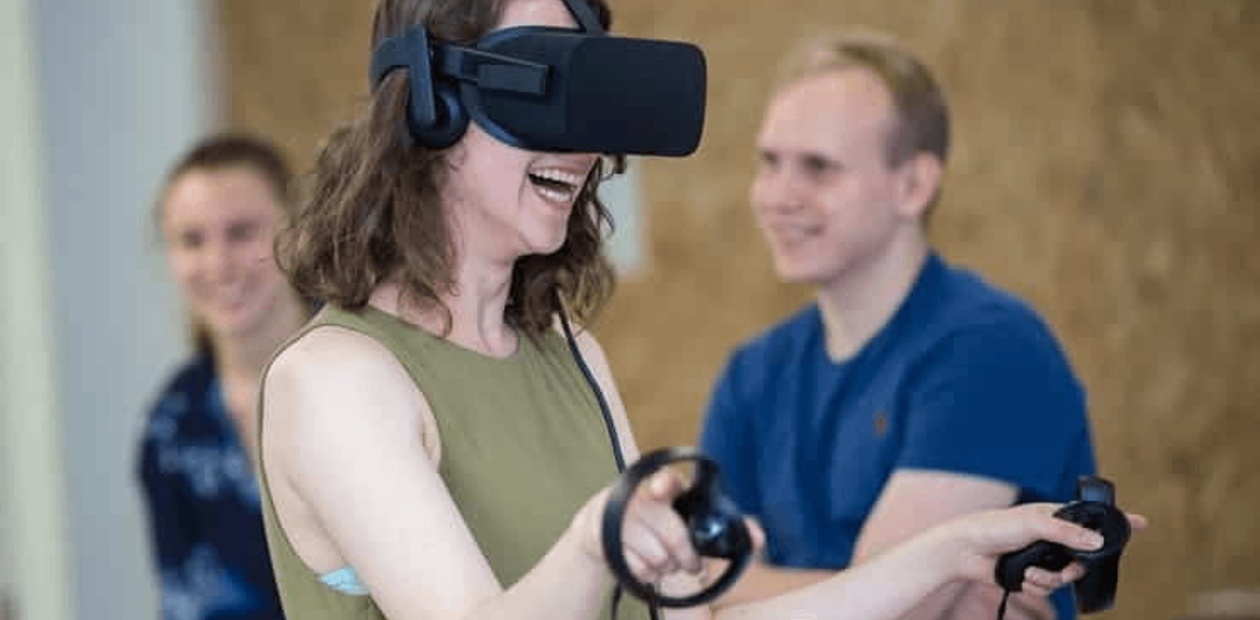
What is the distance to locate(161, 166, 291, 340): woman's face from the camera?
265 centimetres

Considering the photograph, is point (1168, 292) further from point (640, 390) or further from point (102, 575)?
point (102, 575)

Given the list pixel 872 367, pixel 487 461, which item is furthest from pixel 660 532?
pixel 872 367

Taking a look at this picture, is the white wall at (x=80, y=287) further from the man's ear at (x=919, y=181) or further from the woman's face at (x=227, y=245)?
the man's ear at (x=919, y=181)

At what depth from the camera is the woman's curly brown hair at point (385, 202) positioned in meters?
1.38

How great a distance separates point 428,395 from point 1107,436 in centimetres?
188

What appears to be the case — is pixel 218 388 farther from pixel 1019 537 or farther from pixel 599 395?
pixel 1019 537

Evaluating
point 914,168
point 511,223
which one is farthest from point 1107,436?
point 511,223

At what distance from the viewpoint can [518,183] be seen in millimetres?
1360

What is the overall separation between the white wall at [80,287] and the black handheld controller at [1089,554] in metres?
2.51

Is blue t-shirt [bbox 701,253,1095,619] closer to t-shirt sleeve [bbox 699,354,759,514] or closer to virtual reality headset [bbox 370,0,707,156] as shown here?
t-shirt sleeve [bbox 699,354,759,514]

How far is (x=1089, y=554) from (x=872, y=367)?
88 centimetres

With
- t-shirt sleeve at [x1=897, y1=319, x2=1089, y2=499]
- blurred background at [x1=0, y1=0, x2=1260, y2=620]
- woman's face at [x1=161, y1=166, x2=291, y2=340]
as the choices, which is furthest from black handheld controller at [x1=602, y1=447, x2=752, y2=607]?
blurred background at [x1=0, y1=0, x2=1260, y2=620]

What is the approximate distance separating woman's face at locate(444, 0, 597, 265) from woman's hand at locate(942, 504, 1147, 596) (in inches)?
16.9

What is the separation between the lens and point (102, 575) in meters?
3.62
